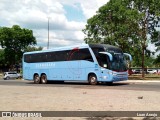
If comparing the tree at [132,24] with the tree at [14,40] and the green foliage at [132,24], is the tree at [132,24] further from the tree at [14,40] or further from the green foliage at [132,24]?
the tree at [14,40]

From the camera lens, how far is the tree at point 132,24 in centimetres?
4556

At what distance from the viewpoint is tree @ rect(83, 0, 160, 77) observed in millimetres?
45559

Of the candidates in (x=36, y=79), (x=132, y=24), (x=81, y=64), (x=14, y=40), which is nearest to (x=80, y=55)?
(x=81, y=64)

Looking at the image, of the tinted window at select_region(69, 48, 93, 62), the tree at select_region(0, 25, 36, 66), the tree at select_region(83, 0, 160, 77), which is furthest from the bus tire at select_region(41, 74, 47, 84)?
the tree at select_region(0, 25, 36, 66)

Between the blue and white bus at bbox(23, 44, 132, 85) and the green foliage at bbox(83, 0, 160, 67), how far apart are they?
47.2 feet

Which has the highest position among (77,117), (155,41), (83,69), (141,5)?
(141,5)

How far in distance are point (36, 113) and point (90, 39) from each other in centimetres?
4317

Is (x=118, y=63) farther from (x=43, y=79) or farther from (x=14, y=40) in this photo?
(x=14, y=40)

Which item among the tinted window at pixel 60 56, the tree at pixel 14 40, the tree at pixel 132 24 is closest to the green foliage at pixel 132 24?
the tree at pixel 132 24

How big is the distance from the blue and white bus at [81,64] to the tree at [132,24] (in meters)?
14.4

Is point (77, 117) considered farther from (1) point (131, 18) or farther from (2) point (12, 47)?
(2) point (12, 47)

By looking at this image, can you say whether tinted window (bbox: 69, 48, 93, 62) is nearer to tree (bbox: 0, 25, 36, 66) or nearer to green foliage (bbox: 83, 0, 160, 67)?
green foliage (bbox: 83, 0, 160, 67)

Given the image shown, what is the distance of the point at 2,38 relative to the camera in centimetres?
8288

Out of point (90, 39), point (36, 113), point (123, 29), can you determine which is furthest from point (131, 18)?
point (36, 113)
